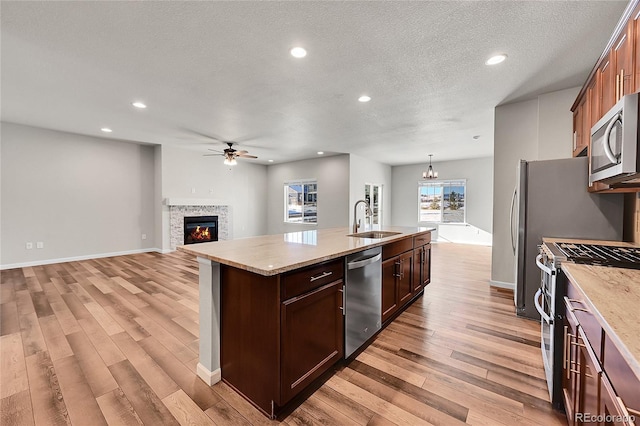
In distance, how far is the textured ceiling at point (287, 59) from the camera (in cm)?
195

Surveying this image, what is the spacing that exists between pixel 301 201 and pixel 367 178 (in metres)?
2.28

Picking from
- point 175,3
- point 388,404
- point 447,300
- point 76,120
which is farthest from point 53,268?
point 447,300

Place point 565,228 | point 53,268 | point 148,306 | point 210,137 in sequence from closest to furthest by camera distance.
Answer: point 565,228 → point 148,306 → point 53,268 → point 210,137

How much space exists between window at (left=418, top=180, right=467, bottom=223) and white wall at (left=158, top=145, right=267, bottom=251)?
5.59 meters

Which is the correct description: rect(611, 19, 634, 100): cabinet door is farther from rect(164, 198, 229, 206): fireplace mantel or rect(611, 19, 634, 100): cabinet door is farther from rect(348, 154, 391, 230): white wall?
rect(164, 198, 229, 206): fireplace mantel

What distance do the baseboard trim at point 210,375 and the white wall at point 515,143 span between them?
3947 millimetres

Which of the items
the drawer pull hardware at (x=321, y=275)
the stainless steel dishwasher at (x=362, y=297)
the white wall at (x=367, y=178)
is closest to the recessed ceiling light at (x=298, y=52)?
the stainless steel dishwasher at (x=362, y=297)

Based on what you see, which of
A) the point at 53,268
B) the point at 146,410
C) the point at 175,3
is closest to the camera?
the point at 146,410

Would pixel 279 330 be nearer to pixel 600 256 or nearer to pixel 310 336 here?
pixel 310 336

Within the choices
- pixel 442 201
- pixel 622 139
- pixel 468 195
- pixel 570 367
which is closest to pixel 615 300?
pixel 570 367

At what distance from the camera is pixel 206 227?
7461 millimetres

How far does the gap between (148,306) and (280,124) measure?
3.41 m

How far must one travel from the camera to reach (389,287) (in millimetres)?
2646

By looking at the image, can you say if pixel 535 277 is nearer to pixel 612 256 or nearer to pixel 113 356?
pixel 612 256
